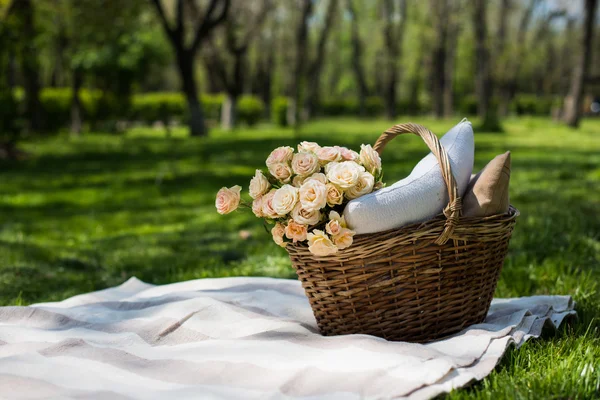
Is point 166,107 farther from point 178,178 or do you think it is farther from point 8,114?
point 178,178

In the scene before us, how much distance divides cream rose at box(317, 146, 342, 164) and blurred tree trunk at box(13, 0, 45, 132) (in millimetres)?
11554

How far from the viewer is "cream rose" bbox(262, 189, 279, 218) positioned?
10.1 feet

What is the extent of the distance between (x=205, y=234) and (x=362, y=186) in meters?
4.12

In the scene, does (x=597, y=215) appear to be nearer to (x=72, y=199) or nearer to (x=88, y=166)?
(x=72, y=199)

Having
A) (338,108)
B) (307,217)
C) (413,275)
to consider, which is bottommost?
(338,108)

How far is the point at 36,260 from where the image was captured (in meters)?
5.84

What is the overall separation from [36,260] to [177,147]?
9921mm

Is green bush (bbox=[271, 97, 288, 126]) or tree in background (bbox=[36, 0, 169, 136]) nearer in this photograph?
tree in background (bbox=[36, 0, 169, 136])

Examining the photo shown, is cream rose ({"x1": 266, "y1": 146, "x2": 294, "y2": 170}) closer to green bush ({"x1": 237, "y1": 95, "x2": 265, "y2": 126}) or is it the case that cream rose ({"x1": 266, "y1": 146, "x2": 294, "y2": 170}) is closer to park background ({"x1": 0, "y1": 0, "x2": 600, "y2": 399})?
park background ({"x1": 0, "y1": 0, "x2": 600, "y2": 399})

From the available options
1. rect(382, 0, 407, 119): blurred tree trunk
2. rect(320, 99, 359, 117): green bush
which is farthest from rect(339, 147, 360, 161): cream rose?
rect(320, 99, 359, 117): green bush

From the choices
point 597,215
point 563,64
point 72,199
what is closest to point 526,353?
point 597,215

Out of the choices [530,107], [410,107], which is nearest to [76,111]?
[410,107]

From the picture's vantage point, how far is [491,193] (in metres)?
3.10

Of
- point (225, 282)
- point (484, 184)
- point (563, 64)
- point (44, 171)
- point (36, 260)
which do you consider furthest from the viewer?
point (563, 64)
